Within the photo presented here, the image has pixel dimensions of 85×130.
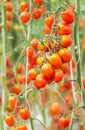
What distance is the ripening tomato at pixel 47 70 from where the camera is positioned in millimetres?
1217

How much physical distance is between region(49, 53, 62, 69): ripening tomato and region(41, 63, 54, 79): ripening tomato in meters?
0.01

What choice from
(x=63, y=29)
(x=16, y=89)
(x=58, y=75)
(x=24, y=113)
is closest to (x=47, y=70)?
(x=58, y=75)

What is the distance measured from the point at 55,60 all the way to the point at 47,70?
4cm

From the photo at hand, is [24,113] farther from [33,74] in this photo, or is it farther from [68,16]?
[68,16]

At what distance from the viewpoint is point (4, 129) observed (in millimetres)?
1591

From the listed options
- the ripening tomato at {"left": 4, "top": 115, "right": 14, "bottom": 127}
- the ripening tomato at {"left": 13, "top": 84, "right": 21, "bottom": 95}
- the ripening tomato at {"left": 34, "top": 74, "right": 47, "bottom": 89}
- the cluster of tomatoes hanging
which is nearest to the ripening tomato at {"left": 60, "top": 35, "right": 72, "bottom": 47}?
the cluster of tomatoes hanging

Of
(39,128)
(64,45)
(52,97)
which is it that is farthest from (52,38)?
(52,97)

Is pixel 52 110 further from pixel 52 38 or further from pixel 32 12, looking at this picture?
pixel 52 38

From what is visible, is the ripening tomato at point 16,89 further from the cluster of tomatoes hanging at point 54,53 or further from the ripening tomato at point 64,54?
the ripening tomato at point 64,54

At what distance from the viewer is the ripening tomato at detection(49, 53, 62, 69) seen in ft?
3.94

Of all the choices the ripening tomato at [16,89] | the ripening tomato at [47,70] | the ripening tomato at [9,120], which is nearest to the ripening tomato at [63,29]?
the ripening tomato at [47,70]

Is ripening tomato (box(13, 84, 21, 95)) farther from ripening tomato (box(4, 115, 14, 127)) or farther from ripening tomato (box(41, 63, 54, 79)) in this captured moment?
ripening tomato (box(41, 63, 54, 79))

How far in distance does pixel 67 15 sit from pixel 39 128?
2.55ft

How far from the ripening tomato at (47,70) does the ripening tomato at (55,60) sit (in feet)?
0.05
